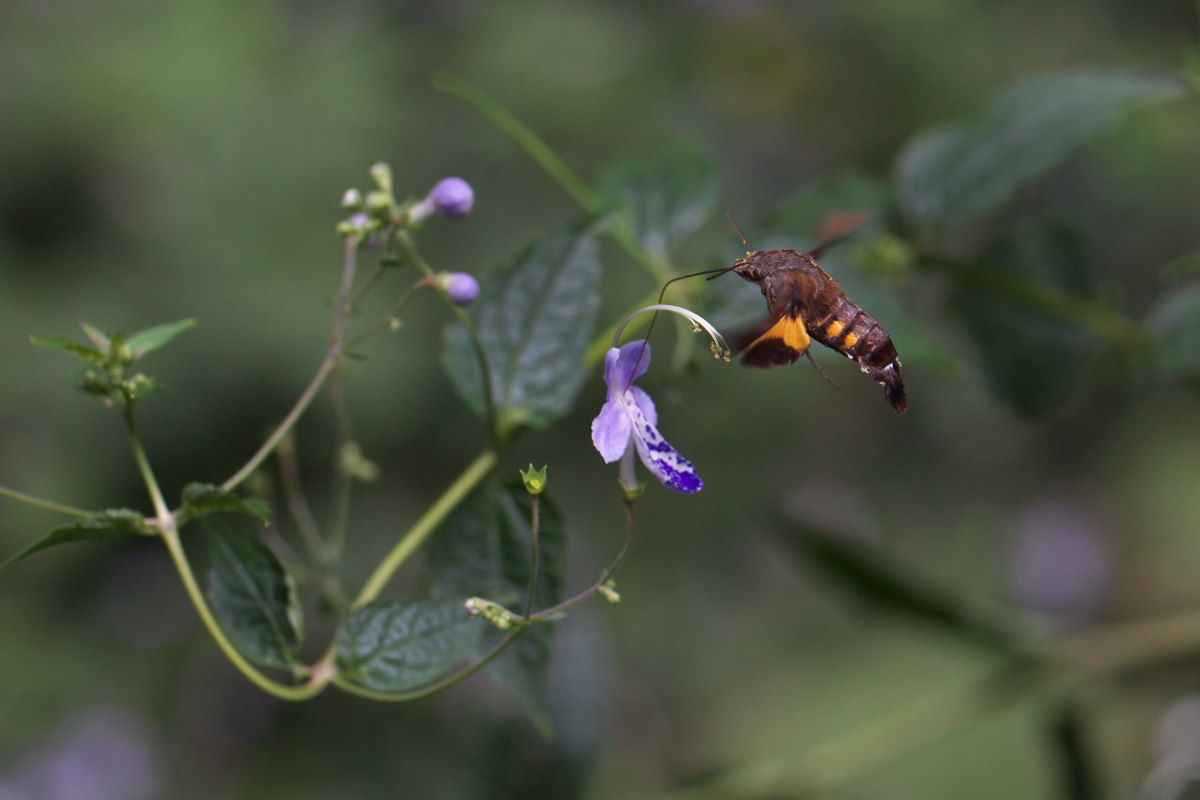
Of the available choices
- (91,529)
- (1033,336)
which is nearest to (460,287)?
(91,529)

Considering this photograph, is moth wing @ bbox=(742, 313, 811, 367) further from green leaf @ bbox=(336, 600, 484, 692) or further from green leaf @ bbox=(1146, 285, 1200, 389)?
green leaf @ bbox=(1146, 285, 1200, 389)

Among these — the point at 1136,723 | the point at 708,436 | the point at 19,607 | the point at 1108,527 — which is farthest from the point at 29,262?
the point at 1108,527

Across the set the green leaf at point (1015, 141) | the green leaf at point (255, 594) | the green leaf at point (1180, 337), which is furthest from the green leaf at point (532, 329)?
the green leaf at point (1180, 337)

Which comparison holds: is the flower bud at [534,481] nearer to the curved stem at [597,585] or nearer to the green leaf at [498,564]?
the curved stem at [597,585]

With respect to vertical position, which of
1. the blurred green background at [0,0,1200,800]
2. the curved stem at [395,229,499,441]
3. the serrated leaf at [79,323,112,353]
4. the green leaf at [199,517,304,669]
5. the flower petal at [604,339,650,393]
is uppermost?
the blurred green background at [0,0,1200,800]

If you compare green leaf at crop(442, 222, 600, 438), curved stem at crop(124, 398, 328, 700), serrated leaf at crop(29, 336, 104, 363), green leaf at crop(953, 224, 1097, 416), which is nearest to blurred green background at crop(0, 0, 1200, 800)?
green leaf at crop(953, 224, 1097, 416)

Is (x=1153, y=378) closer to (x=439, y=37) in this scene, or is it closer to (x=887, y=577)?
(x=887, y=577)

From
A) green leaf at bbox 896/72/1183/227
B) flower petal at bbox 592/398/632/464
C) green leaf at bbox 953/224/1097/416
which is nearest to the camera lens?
flower petal at bbox 592/398/632/464
